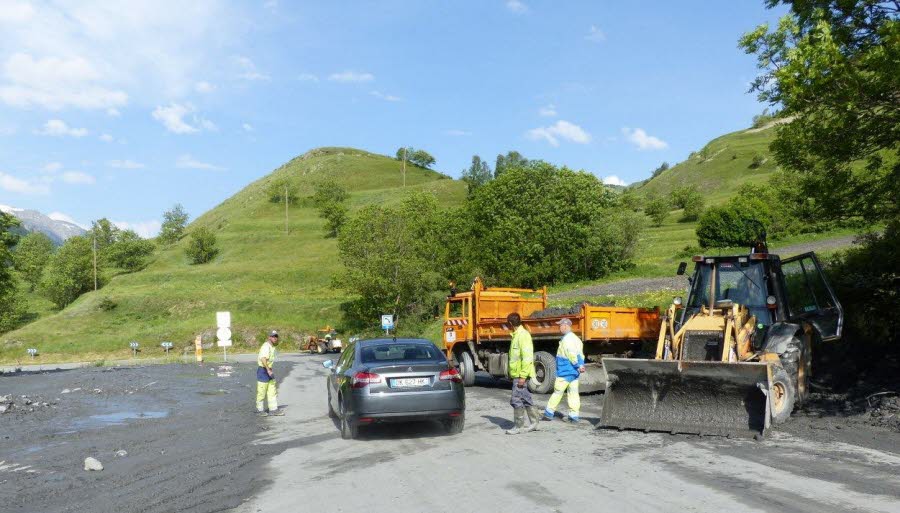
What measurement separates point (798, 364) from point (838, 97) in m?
4.07

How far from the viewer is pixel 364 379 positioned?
9.77 meters

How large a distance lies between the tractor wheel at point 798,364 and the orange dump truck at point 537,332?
12.7 ft

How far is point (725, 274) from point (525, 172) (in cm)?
4651

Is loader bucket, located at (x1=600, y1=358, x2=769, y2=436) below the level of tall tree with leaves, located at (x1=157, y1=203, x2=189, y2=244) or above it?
below

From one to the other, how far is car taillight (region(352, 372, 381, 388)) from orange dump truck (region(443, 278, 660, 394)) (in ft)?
19.3

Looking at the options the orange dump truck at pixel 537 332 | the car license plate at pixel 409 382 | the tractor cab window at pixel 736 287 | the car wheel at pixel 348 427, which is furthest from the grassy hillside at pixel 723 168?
the car wheel at pixel 348 427

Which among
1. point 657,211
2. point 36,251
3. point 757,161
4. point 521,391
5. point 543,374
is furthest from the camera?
point 757,161

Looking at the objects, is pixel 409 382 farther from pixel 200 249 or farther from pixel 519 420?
pixel 200 249

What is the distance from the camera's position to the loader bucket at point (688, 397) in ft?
30.7

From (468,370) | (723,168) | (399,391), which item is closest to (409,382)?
(399,391)

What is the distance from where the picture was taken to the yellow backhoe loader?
375 inches

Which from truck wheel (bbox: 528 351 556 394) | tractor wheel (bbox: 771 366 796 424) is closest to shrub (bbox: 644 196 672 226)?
truck wheel (bbox: 528 351 556 394)

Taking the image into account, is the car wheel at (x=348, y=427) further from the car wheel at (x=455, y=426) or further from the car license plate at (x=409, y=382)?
the car wheel at (x=455, y=426)

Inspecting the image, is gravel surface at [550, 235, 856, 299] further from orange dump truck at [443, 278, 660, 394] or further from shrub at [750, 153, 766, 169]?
shrub at [750, 153, 766, 169]
